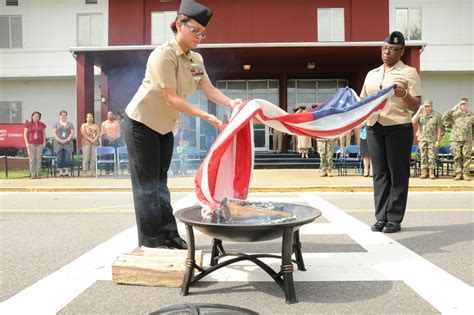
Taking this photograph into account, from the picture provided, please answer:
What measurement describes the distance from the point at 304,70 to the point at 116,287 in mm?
18541

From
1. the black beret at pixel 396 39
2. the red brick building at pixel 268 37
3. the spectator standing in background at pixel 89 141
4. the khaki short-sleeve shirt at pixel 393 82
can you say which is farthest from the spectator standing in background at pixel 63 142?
the black beret at pixel 396 39

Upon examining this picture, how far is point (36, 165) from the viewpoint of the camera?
48.7ft

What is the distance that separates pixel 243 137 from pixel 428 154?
1077cm

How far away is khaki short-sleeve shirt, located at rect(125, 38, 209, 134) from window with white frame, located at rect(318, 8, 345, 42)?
19.3m

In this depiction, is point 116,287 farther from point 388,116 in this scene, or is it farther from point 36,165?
point 36,165

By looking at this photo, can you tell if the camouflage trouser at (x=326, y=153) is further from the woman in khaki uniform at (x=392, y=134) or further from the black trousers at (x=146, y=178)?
the black trousers at (x=146, y=178)

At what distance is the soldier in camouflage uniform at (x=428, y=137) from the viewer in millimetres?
13180

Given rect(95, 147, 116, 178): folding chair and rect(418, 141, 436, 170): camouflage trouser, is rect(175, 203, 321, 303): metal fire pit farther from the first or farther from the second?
rect(95, 147, 116, 178): folding chair

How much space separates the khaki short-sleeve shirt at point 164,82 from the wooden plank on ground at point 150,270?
1228 millimetres

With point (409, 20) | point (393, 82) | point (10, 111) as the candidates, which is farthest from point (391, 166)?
point (10, 111)

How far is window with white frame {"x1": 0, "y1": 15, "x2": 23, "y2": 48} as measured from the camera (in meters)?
26.3

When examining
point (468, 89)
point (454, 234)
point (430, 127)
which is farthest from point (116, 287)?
point (468, 89)

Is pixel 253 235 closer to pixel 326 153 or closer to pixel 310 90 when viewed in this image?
pixel 326 153

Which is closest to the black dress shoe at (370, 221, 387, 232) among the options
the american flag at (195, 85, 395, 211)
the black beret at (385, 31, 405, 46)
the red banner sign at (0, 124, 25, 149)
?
the american flag at (195, 85, 395, 211)
